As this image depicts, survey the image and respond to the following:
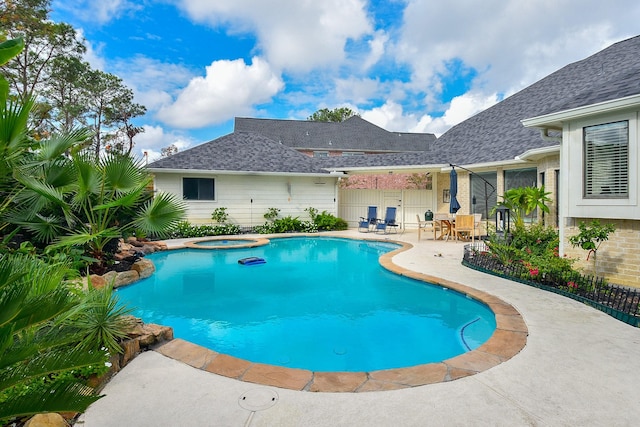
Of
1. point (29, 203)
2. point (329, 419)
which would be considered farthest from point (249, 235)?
point (329, 419)

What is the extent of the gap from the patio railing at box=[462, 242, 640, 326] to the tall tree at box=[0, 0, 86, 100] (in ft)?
65.1

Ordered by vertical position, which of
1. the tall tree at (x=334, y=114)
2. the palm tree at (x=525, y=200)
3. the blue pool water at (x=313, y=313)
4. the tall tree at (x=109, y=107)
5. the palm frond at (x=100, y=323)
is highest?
the tall tree at (x=334, y=114)

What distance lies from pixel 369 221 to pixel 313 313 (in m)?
10.9

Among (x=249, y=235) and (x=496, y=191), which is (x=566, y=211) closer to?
(x=496, y=191)

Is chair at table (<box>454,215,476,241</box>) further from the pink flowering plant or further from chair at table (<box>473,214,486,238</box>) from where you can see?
the pink flowering plant

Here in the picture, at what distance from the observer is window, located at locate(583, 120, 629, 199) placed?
601 centimetres

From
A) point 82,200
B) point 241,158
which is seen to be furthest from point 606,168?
point 241,158

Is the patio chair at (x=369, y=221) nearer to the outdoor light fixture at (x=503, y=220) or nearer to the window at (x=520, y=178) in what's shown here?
the outdoor light fixture at (x=503, y=220)

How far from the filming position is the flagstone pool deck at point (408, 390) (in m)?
2.67

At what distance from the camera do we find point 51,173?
6.49 meters

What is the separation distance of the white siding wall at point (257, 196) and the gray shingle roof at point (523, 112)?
19.8 feet

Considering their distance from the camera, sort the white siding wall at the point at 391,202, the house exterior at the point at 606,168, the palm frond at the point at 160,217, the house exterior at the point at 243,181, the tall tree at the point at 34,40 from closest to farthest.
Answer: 1. the house exterior at the point at 606,168
2. the palm frond at the point at 160,217
3. the house exterior at the point at 243,181
4. the tall tree at the point at 34,40
5. the white siding wall at the point at 391,202

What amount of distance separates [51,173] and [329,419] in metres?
6.61

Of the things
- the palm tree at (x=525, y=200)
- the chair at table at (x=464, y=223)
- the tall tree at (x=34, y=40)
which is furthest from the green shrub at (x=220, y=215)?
the palm tree at (x=525, y=200)
